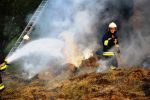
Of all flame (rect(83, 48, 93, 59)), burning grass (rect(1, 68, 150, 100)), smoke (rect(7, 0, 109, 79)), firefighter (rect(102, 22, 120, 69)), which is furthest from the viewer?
flame (rect(83, 48, 93, 59))

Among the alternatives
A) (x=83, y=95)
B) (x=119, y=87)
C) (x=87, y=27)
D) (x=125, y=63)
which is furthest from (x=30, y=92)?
(x=87, y=27)

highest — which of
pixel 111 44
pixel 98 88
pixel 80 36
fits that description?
pixel 80 36

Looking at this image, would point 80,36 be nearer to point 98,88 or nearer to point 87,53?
point 87,53

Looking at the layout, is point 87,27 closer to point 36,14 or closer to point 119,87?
point 36,14

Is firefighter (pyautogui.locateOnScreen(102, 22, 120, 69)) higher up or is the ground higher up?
firefighter (pyautogui.locateOnScreen(102, 22, 120, 69))

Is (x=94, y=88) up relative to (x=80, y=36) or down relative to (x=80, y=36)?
down

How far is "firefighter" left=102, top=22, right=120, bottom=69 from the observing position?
10.2 m

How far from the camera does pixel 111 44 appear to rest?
34.7 feet

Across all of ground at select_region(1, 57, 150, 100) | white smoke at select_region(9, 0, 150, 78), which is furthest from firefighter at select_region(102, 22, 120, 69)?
white smoke at select_region(9, 0, 150, 78)

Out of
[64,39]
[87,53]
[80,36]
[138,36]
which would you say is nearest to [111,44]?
[87,53]

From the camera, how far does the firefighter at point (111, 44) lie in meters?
10.2

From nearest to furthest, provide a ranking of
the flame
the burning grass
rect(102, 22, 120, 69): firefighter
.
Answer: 1. the burning grass
2. rect(102, 22, 120, 69): firefighter
3. the flame

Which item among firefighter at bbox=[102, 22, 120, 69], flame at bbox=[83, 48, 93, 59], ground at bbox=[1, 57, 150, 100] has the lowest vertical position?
ground at bbox=[1, 57, 150, 100]

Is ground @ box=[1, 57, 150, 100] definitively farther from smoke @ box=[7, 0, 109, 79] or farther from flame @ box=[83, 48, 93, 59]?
flame @ box=[83, 48, 93, 59]
